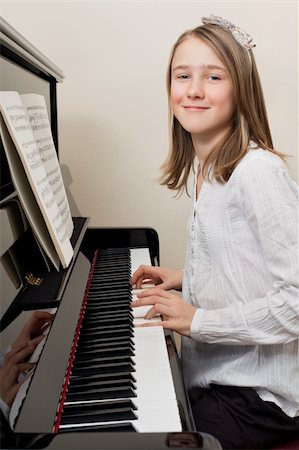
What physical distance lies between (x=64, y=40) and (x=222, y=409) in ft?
4.84

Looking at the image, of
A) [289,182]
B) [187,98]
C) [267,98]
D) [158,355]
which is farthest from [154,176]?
[158,355]

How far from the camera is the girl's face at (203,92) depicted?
143 cm

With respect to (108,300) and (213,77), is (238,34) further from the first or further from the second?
(108,300)

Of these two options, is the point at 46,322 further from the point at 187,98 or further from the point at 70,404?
the point at 187,98

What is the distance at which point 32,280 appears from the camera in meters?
1.18

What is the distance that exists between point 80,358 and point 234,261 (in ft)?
1.40

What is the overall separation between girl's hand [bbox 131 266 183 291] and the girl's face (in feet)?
1.31

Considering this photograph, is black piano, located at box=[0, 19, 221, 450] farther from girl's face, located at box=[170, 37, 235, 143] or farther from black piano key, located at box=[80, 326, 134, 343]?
girl's face, located at box=[170, 37, 235, 143]

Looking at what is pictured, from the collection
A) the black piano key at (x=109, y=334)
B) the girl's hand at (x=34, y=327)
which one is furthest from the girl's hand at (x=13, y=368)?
the black piano key at (x=109, y=334)

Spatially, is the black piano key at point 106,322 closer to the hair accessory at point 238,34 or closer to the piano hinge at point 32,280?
the piano hinge at point 32,280

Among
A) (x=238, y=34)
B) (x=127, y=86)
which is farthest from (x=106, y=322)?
(x=127, y=86)

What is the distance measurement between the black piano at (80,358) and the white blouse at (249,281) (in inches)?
6.8

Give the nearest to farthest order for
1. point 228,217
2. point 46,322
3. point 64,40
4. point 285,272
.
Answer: point 46,322 → point 285,272 → point 228,217 → point 64,40

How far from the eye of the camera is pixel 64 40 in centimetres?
223
